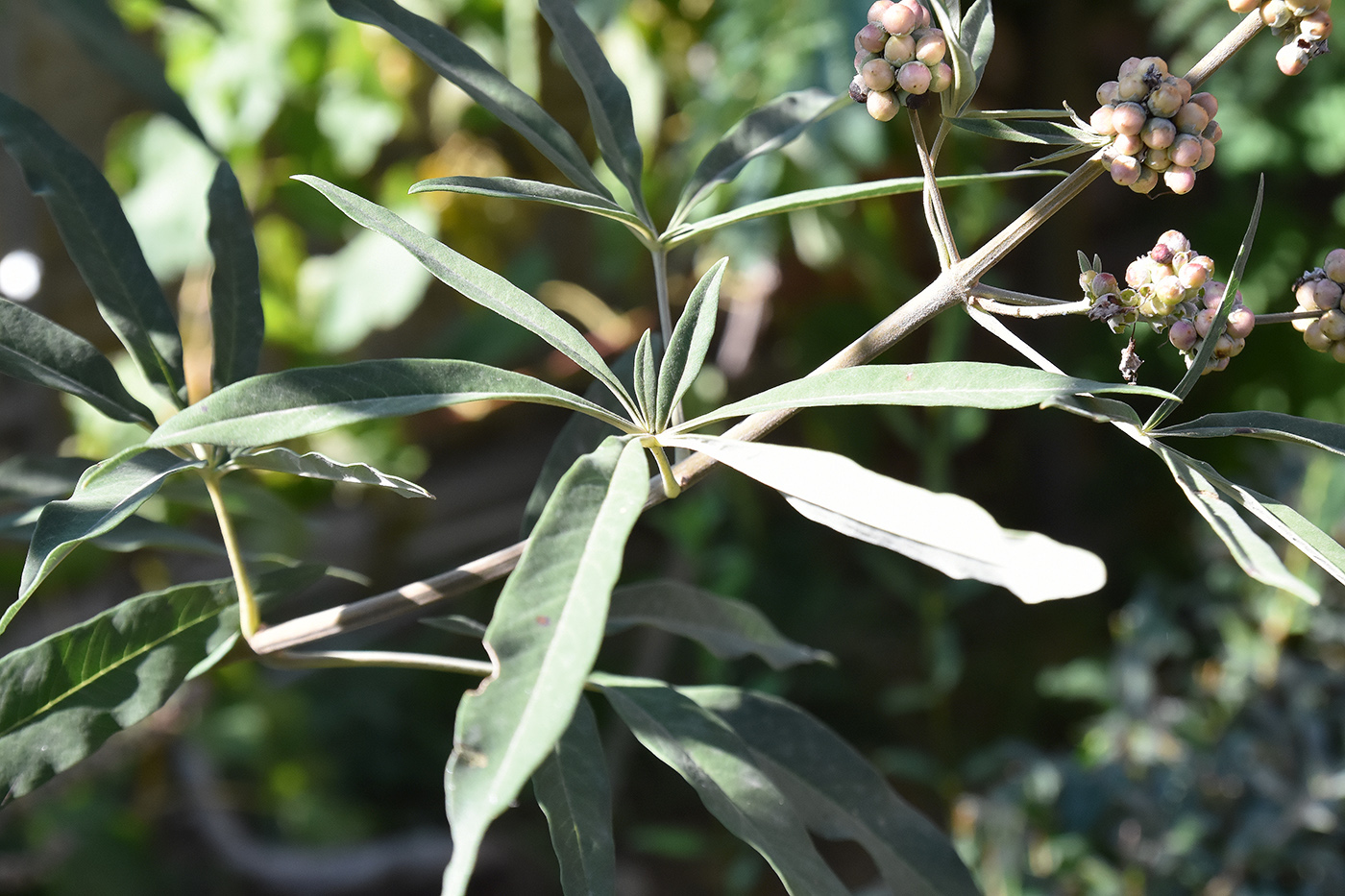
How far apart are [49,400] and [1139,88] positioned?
128cm

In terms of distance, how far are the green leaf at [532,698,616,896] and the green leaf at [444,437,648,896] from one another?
168mm

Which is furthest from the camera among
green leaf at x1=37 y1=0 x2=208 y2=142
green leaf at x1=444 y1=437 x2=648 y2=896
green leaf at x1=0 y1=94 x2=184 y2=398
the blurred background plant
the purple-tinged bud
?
the blurred background plant

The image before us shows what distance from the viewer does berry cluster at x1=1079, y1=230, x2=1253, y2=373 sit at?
13.1 inches

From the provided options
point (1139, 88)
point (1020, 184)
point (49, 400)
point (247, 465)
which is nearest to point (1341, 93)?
point (1020, 184)

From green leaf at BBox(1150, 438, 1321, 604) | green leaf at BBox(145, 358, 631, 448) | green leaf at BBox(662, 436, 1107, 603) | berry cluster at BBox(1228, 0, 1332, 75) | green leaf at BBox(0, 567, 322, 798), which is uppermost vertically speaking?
berry cluster at BBox(1228, 0, 1332, 75)

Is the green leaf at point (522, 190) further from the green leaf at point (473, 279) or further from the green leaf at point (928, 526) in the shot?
the green leaf at point (928, 526)

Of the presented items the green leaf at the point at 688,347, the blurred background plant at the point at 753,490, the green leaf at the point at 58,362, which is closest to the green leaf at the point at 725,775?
the green leaf at the point at 688,347

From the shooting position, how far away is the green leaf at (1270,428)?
349 mm

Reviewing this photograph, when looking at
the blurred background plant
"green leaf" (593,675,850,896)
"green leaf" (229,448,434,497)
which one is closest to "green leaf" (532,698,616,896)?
"green leaf" (593,675,850,896)

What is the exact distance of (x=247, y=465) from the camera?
41 centimetres

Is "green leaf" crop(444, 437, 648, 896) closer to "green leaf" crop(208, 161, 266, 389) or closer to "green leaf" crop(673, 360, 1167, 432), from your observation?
"green leaf" crop(673, 360, 1167, 432)

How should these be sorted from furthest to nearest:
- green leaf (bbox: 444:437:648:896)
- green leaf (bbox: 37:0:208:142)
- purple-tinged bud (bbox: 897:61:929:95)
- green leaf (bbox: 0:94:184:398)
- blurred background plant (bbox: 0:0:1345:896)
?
1. blurred background plant (bbox: 0:0:1345:896)
2. green leaf (bbox: 37:0:208:142)
3. green leaf (bbox: 0:94:184:398)
4. purple-tinged bud (bbox: 897:61:929:95)
5. green leaf (bbox: 444:437:648:896)

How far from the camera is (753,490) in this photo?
154 cm

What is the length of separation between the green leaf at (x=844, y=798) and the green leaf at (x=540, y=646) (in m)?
0.23
